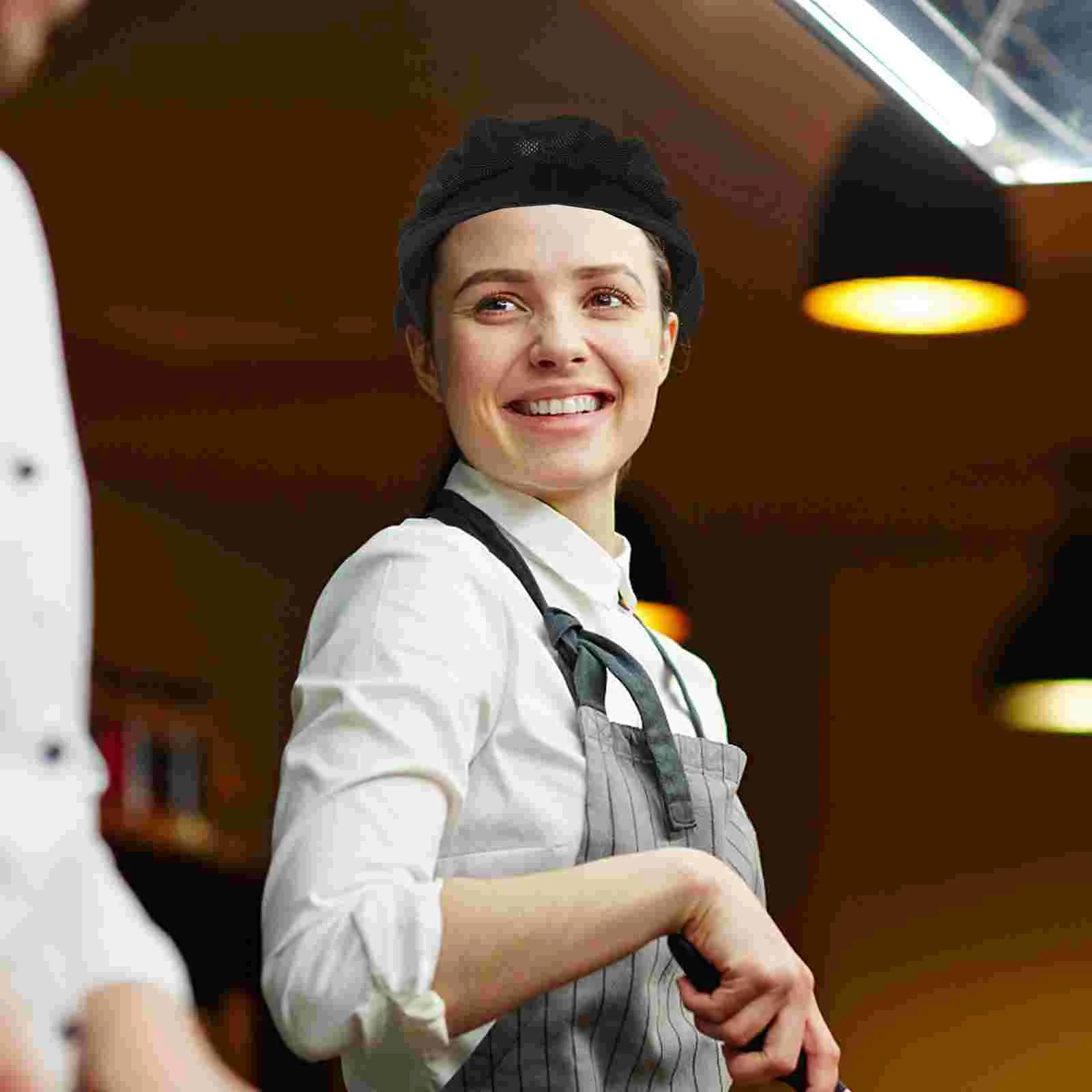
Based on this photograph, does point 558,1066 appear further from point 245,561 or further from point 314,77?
point 314,77

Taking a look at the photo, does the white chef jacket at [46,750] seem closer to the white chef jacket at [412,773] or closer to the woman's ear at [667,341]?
the white chef jacket at [412,773]

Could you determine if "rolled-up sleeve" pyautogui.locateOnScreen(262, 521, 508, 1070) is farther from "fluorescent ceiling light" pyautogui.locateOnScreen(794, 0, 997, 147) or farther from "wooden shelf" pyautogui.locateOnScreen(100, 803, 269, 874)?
"fluorescent ceiling light" pyautogui.locateOnScreen(794, 0, 997, 147)

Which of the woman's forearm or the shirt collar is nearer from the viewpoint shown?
the woman's forearm

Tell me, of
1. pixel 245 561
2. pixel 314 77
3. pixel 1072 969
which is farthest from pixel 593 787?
pixel 1072 969

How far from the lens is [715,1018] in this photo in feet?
3.84

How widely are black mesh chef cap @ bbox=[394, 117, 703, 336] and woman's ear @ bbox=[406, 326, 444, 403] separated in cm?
1

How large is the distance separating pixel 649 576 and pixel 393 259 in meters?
0.54

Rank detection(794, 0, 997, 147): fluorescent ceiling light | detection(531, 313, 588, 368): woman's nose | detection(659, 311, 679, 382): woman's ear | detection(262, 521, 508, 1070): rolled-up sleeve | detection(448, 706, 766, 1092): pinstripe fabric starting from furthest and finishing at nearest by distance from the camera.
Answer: detection(794, 0, 997, 147): fluorescent ceiling light
detection(659, 311, 679, 382): woman's ear
detection(531, 313, 588, 368): woman's nose
detection(448, 706, 766, 1092): pinstripe fabric
detection(262, 521, 508, 1070): rolled-up sleeve

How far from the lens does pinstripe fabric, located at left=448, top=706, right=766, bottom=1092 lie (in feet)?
3.96

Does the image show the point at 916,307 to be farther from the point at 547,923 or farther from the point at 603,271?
the point at 547,923

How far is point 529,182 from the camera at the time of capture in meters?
1.39

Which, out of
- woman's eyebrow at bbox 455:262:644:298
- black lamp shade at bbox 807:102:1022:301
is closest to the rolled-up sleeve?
woman's eyebrow at bbox 455:262:644:298

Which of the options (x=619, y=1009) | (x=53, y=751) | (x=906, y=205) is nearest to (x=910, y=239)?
(x=906, y=205)

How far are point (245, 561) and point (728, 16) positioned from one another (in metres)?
0.80
